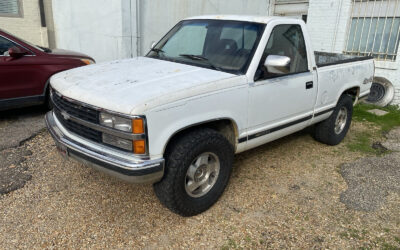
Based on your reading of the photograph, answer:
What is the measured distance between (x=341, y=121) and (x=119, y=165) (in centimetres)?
395

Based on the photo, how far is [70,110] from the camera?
3051 millimetres

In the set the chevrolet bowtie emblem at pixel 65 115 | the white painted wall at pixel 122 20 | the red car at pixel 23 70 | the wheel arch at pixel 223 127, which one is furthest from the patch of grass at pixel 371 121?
the red car at pixel 23 70

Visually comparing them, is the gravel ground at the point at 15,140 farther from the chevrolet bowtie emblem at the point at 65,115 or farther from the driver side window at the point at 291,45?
the driver side window at the point at 291,45

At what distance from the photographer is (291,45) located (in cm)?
405

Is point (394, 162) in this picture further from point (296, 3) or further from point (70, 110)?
point (296, 3)

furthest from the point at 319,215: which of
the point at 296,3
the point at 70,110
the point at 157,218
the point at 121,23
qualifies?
the point at 296,3

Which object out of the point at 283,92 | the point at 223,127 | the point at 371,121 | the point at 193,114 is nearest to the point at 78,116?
the point at 193,114

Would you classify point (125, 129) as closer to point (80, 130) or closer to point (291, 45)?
point (80, 130)

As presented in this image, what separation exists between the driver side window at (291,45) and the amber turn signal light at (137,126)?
5.74ft

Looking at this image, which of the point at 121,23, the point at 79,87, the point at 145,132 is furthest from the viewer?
the point at 121,23

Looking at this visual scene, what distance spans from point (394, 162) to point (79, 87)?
4.28 metres

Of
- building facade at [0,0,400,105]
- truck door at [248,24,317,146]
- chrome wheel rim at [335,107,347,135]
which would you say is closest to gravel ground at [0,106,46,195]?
truck door at [248,24,317,146]

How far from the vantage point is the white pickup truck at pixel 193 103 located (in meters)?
2.68

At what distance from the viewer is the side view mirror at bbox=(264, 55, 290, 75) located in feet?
10.8
